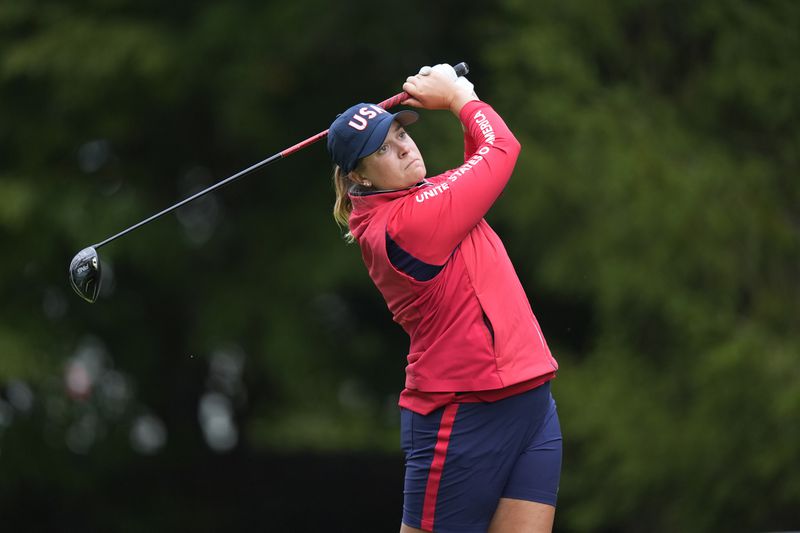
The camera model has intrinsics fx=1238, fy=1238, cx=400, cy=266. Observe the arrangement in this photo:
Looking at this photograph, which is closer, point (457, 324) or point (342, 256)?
point (457, 324)

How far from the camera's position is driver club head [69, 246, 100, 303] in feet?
12.1

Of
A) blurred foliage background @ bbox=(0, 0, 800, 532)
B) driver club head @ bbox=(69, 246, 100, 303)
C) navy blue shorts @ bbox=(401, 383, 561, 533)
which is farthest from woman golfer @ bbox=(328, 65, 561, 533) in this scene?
blurred foliage background @ bbox=(0, 0, 800, 532)

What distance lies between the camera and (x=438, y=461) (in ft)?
10.6

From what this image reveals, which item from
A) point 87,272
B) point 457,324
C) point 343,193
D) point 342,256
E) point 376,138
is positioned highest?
point 376,138

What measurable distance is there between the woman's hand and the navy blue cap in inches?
4.8

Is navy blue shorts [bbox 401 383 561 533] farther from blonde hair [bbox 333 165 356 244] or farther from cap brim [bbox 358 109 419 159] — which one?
cap brim [bbox 358 109 419 159]

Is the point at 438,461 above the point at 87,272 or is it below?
below

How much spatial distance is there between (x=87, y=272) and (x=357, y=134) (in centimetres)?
105

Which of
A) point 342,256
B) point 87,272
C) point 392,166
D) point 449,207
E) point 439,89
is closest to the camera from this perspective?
point 449,207

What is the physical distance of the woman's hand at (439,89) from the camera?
332cm

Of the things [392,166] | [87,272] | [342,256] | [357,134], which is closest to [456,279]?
[392,166]

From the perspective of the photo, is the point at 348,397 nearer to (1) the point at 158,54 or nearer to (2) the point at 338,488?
(2) the point at 338,488

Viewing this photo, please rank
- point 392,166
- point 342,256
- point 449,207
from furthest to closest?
point 342,256 < point 392,166 < point 449,207

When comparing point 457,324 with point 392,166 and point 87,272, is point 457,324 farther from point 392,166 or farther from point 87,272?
point 87,272
